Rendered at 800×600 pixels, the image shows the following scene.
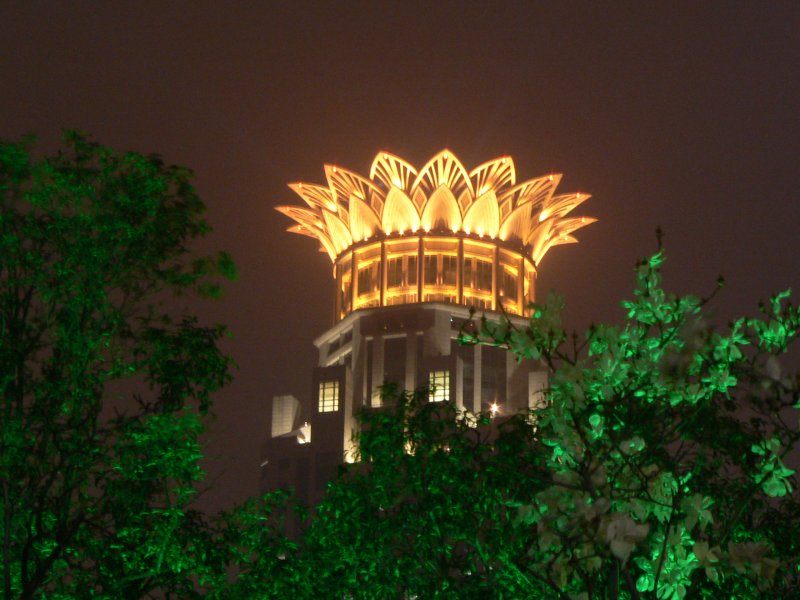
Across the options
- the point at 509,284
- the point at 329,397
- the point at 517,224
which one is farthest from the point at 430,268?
the point at 329,397

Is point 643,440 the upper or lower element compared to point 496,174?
lower

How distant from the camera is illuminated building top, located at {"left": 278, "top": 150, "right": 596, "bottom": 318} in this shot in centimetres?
8044

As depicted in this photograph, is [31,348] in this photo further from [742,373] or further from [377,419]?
[742,373]

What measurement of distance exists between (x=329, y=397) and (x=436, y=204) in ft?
51.1

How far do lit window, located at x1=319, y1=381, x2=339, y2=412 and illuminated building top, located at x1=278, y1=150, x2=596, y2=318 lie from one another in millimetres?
6869

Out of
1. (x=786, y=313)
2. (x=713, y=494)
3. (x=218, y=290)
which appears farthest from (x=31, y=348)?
(x=786, y=313)

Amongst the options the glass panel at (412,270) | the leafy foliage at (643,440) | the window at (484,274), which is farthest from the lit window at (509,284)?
the leafy foliage at (643,440)

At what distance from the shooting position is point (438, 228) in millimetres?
80750

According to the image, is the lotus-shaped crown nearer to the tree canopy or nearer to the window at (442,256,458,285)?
the window at (442,256,458,285)

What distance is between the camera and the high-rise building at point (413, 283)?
254 ft

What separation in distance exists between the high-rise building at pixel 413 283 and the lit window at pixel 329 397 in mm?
69

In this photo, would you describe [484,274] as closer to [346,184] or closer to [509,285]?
[509,285]

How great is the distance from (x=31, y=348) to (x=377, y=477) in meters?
6.05

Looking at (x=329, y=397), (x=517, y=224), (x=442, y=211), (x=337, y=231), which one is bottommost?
(x=329, y=397)
